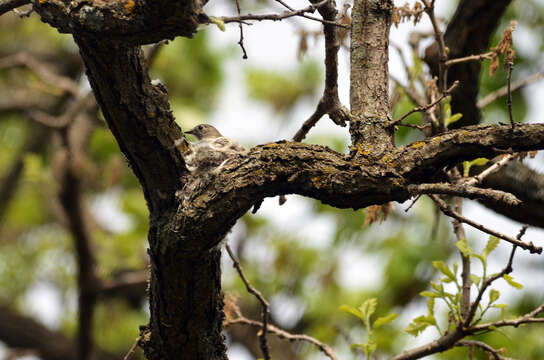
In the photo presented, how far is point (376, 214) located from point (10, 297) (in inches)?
Result: 330

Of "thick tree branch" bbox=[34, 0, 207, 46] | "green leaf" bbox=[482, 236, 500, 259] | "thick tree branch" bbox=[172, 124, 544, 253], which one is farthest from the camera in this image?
"green leaf" bbox=[482, 236, 500, 259]

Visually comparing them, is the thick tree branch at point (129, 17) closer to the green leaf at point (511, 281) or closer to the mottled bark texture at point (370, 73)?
the mottled bark texture at point (370, 73)

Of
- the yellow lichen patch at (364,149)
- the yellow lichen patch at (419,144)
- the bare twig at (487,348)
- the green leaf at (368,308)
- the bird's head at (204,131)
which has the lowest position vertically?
the bare twig at (487,348)

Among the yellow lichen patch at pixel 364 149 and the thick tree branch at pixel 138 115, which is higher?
the thick tree branch at pixel 138 115

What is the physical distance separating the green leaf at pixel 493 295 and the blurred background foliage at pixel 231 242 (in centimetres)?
146

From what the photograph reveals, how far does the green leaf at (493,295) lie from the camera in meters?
2.63

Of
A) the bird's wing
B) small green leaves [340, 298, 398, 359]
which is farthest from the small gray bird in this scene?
small green leaves [340, 298, 398, 359]

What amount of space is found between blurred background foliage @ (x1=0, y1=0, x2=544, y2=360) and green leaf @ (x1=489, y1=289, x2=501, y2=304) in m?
1.46

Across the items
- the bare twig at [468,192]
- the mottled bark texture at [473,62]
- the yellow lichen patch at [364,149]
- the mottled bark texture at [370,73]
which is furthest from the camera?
the mottled bark texture at [473,62]

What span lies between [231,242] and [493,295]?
5.31 m

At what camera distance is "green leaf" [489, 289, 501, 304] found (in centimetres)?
263

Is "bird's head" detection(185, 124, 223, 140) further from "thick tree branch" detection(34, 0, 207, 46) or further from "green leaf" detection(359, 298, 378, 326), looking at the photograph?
"thick tree branch" detection(34, 0, 207, 46)

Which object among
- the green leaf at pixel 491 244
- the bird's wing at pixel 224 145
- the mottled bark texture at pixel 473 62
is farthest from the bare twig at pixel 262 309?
the mottled bark texture at pixel 473 62

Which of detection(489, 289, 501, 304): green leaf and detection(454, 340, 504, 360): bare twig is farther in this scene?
detection(454, 340, 504, 360): bare twig
